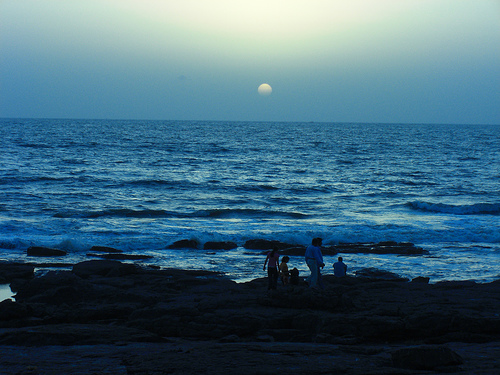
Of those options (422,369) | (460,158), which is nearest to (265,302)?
(422,369)

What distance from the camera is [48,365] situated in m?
8.03

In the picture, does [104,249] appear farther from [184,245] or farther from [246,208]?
[246,208]

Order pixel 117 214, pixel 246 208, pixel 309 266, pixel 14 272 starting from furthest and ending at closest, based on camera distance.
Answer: pixel 246 208, pixel 117 214, pixel 14 272, pixel 309 266

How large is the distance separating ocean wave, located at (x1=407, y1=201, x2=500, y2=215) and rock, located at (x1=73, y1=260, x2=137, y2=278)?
83.0 feet

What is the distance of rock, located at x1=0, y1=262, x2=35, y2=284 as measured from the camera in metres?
16.7

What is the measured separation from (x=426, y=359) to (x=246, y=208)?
2866 centimetres

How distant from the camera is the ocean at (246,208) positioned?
2273 centimetres

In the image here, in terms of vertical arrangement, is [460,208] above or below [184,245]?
above

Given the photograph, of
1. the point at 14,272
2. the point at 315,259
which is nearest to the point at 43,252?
the point at 14,272

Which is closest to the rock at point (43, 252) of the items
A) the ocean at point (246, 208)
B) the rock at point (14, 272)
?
the ocean at point (246, 208)

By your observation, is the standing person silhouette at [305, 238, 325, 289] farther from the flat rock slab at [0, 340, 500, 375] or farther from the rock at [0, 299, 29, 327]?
the rock at [0, 299, 29, 327]

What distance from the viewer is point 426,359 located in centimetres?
769

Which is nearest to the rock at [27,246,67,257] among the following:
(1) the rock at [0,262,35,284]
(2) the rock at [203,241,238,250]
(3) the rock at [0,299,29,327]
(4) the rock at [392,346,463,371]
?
(1) the rock at [0,262,35,284]

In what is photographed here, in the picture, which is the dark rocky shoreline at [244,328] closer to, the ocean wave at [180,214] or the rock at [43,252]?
the rock at [43,252]
